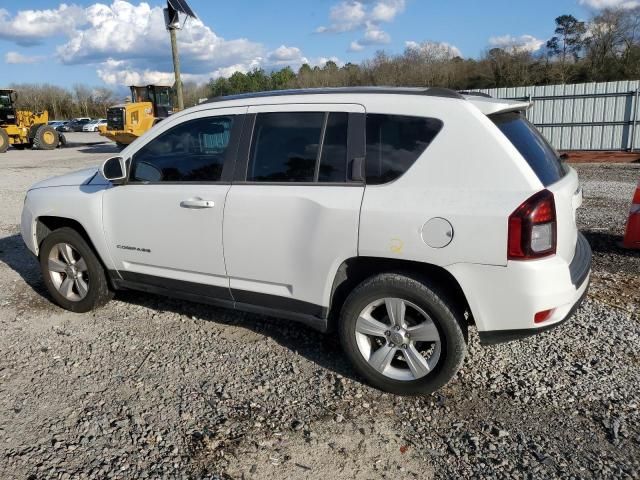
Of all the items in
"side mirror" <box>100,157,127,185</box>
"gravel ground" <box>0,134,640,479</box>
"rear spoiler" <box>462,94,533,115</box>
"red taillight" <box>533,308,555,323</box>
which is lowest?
"gravel ground" <box>0,134,640,479</box>

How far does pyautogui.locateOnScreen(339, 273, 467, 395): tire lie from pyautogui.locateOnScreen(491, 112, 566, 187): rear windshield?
929 mm

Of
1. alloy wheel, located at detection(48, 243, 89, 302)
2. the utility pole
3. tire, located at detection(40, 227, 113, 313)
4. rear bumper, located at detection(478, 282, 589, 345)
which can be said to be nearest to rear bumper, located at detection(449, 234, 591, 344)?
rear bumper, located at detection(478, 282, 589, 345)

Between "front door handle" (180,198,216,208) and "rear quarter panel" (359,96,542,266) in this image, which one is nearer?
"rear quarter panel" (359,96,542,266)

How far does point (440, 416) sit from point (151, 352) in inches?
87.7

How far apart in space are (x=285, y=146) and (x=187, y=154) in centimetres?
90

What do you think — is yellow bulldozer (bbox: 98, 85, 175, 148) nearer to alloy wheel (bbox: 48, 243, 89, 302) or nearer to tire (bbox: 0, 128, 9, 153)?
tire (bbox: 0, 128, 9, 153)

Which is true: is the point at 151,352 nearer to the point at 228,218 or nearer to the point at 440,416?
the point at 228,218

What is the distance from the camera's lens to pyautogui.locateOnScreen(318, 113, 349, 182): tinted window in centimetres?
337

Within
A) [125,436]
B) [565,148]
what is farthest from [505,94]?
[125,436]

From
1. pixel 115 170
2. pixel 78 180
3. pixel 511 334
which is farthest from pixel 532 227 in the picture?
pixel 78 180

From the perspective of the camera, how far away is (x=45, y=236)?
16.3 ft

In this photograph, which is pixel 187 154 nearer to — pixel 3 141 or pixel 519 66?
pixel 3 141

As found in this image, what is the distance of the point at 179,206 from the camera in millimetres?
3916

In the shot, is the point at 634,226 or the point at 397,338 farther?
the point at 634,226
